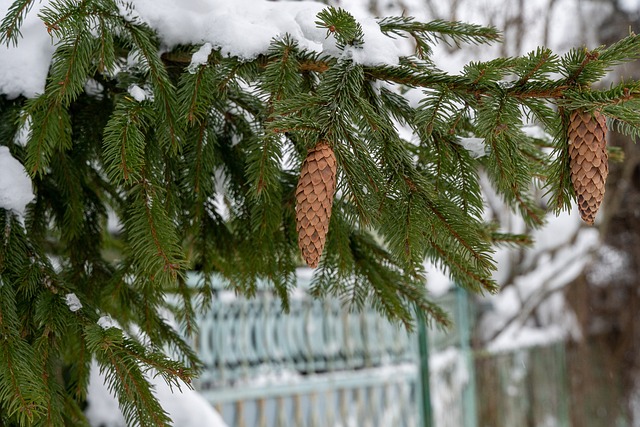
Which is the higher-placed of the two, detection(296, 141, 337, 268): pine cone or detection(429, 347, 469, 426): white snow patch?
detection(296, 141, 337, 268): pine cone

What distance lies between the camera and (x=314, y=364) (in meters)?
4.30

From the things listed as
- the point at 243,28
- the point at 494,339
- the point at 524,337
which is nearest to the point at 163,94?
the point at 243,28

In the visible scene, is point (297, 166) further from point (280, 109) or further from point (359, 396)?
point (359, 396)

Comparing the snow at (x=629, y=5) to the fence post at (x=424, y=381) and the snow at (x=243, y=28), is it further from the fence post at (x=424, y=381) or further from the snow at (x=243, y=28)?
the snow at (x=243, y=28)

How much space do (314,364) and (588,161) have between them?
370cm

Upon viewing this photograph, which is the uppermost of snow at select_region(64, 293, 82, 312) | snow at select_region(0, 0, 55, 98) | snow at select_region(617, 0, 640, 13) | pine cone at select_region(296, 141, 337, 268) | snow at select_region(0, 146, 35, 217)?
snow at select_region(617, 0, 640, 13)

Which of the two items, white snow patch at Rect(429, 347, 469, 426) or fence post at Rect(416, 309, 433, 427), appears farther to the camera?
white snow patch at Rect(429, 347, 469, 426)

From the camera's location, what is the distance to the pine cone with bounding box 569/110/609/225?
78cm

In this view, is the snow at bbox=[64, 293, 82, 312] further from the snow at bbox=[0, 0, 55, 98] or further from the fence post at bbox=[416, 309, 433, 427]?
the fence post at bbox=[416, 309, 433, 427]

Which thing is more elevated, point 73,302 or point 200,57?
point 200,57

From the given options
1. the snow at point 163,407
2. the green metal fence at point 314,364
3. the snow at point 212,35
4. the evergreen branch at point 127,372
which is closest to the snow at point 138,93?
the snow at point 212,35

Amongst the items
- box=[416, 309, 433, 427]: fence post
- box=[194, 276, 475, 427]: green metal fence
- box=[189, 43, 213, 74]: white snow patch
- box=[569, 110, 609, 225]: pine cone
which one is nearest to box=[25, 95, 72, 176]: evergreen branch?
box=[189, 43, 213, 74]: white snow patch

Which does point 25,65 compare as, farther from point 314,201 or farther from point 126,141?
point 314,201

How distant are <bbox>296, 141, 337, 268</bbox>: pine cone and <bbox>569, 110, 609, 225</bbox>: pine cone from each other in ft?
0.99
